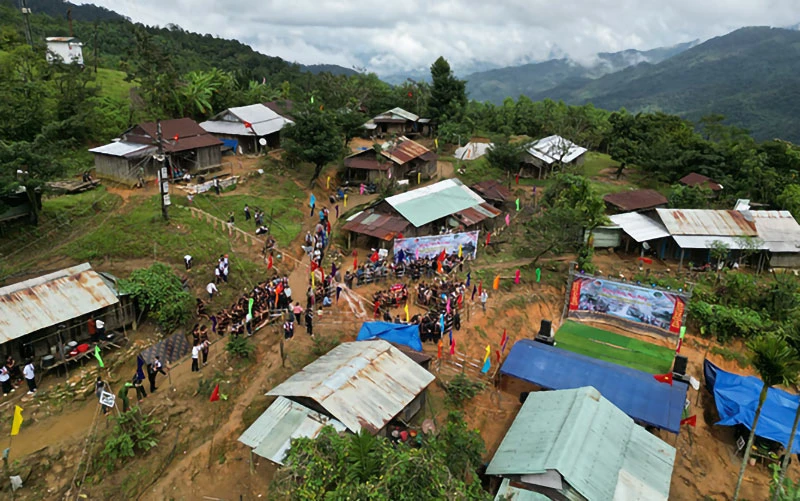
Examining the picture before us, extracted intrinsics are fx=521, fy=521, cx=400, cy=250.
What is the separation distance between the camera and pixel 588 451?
1664cm

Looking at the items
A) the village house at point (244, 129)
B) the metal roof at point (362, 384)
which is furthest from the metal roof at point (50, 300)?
the village house at point (244, 129)

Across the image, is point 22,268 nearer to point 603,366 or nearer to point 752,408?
point 603,366

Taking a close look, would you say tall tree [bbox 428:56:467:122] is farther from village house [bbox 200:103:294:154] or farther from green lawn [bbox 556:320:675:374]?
green lawn [bbox 556:320:675:374]

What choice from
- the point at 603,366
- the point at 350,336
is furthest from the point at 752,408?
the point at 350,336

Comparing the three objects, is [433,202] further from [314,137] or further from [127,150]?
[127,150]

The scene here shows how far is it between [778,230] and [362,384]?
1370 inches

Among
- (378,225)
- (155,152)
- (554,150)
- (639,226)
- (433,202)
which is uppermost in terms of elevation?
(155,152)

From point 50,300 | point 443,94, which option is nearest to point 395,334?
point 50,300

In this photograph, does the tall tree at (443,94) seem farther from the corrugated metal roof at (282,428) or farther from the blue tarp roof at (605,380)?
the corrugated metal roof at (282,428)

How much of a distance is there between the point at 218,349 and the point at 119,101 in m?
36.0

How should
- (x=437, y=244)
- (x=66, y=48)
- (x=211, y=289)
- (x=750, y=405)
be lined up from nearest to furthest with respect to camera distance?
(x=750, y=405), (x=211, y=289), (x=437, y=244), (x=66, y=48)

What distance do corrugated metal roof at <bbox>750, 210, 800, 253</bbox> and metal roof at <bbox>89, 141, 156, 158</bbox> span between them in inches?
1671

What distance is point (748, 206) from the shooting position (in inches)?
Answer: 1673

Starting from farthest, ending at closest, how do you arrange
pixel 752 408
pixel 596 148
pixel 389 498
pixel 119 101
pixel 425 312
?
pixel 596 148
pixel 119 101
pixel 425 312
pixel 752 408
pixel 389 498
